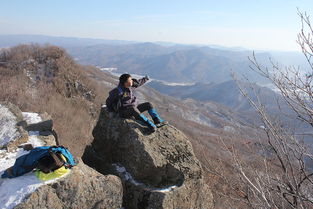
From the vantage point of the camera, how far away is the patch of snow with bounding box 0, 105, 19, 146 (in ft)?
29.7

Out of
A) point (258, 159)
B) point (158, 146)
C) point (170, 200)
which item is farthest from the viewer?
point (158, 146)

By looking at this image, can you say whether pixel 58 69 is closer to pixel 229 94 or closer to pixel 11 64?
pixel 11 64

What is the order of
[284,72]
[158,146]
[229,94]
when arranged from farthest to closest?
[229,94] < [158,146] < [284,72]

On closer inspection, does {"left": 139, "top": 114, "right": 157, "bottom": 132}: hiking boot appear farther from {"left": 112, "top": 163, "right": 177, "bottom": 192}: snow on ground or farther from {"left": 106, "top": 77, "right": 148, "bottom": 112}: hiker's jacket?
{"left": 112, "top": 163, "right": 177, "bottom": 192}: snow on ground

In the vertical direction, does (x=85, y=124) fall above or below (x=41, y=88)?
below

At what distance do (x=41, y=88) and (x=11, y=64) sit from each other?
5.24 m

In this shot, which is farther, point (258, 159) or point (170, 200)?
point (170, 200)

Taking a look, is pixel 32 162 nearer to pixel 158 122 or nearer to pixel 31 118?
pixel 158 122

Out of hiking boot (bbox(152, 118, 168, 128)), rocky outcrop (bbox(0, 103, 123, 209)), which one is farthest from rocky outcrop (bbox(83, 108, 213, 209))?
rocky outcrop (bbox(0, 103, 123, 209))

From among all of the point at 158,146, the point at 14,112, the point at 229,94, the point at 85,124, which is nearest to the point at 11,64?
the point at 85,124

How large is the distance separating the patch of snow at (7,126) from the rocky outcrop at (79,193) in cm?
386

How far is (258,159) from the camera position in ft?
19.8

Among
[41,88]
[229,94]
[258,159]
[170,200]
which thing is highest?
[258,159]

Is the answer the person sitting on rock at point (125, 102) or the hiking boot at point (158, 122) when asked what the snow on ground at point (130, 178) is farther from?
the hiking boot at point (158, 122)
